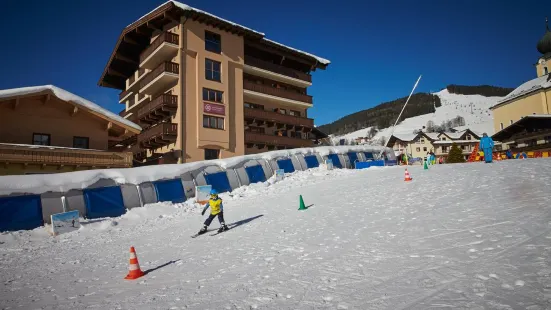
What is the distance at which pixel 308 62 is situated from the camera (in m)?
43.2

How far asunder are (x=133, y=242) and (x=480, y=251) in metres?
10.6

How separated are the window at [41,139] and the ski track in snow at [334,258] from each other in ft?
40.7

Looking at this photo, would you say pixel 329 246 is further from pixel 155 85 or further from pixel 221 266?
pixel 155 85

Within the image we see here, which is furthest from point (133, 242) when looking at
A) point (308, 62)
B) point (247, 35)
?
point (308, 62)

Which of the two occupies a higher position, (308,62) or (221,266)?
(308,62)

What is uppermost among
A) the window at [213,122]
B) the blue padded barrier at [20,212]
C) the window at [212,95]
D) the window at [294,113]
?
the window at [212,95]

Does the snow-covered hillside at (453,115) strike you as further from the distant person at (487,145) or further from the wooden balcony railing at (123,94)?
the distant person at (487,145)

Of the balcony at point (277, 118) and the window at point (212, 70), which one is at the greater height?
the window at point (212, 70)

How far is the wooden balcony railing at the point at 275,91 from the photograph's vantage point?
34.9 m

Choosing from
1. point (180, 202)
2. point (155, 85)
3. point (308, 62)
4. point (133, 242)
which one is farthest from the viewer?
point (308, 62)

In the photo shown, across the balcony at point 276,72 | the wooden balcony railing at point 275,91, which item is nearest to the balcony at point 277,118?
the wooden balcony railing at point 275,91

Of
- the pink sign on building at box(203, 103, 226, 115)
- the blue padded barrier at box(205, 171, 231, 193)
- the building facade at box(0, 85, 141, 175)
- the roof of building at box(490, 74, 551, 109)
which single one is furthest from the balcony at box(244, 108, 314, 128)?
the roof of building at box(490, 74, 551, 109)

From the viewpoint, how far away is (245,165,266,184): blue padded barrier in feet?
76.1

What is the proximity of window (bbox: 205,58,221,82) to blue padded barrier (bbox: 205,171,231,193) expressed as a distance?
13586 mm
